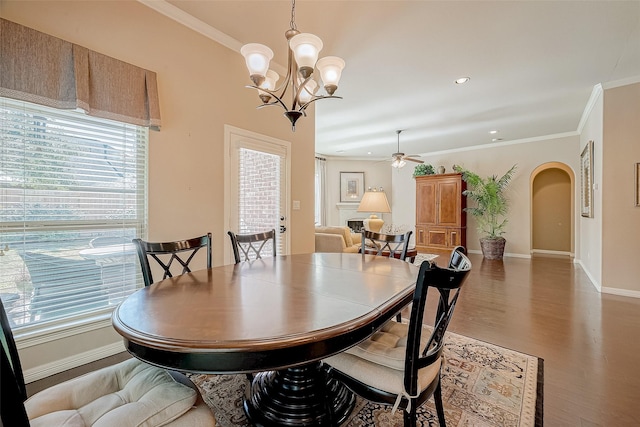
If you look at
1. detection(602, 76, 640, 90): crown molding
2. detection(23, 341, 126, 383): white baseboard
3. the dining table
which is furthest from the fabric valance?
detection(602, 76, 640, 90): crown molding

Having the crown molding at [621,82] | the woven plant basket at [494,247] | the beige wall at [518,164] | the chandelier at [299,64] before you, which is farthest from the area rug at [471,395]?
the beige wall at [518,164]

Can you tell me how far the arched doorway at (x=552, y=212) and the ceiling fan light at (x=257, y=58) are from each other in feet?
24.1

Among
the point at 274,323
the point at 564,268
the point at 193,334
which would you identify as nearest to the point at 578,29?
the point at 274,323

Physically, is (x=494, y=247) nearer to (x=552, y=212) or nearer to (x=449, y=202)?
(x=449, y=202)

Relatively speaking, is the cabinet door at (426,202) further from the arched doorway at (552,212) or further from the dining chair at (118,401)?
the dining chair at (118,401)

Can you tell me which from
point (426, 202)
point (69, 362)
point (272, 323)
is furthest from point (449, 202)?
point (69, 362)

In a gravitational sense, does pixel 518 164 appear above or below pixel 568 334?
above

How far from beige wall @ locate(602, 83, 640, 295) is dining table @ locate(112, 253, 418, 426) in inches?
145

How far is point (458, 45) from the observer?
9.79 ft

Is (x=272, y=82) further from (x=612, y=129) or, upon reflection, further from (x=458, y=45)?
(x=612, y=129)

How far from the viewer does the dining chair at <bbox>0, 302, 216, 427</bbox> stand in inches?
36.0

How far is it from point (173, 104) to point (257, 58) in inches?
43.8

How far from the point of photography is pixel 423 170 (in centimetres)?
775

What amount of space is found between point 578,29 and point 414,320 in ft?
11.1
